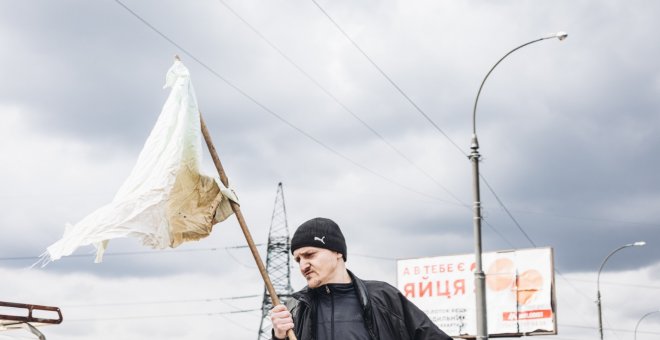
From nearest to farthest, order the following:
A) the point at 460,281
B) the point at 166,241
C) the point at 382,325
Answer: the point at 382,325 → the point at 166,241 → the point at 460,281

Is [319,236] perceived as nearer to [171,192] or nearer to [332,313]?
[332,313]

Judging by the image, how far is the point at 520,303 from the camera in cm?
3253

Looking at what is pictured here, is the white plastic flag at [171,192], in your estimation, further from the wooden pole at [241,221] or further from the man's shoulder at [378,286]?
the man's shoulder at [378,286]

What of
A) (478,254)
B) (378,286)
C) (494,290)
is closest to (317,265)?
(378,286)

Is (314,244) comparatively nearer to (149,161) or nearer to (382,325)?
(382,325)

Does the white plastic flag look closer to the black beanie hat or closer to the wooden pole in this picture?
the wooden pole

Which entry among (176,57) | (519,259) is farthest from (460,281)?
(176,57)

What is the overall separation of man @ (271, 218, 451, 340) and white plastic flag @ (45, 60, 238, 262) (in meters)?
0.70

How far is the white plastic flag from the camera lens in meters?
5.02

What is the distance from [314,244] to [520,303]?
28.9m

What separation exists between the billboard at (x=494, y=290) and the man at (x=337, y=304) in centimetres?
2799

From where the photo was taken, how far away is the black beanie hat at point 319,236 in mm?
4871

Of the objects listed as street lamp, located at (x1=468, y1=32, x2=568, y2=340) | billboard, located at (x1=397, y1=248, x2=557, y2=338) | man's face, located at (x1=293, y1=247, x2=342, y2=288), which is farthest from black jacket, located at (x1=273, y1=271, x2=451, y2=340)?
billboard, located at (x1=397, y1=248, x2=557, y2=338)

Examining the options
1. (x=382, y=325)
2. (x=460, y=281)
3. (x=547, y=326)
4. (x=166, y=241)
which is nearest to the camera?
(x=382, y=325)
